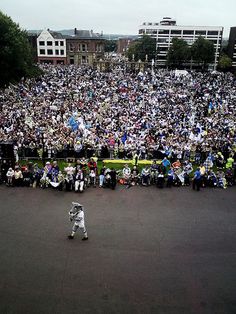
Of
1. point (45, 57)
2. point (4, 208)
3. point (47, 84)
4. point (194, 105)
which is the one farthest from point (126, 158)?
point (45, 57)

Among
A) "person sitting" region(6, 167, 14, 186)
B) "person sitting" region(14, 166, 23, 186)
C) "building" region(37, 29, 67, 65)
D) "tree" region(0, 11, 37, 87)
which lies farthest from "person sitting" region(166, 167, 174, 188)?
"building" region(37, 29, 67, 65)

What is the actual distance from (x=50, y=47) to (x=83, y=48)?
9.33 metres

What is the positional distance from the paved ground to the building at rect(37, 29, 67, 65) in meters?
72.9

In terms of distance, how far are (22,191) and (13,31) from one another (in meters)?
27.0

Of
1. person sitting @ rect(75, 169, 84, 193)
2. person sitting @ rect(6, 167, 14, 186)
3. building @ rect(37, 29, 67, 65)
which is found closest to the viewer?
person sitting @ rect(75, 169, 84, 193)

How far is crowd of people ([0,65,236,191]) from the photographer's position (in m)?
15.6

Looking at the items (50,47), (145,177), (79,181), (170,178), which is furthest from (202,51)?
(79,181)

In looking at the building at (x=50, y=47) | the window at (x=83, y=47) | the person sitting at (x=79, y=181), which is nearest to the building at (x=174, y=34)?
the window at (x=83, y=47)

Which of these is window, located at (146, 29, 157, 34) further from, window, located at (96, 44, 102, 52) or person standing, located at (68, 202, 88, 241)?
person standing, located at (68, 202, 88, 241)

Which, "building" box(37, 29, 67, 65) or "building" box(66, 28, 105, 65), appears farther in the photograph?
"building" box(66, 28, 105, 65)

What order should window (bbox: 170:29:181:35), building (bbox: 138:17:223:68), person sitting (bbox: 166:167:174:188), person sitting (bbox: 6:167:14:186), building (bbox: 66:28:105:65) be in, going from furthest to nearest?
window (bbox: 170:29:181:35) < building (bbox: 138:17:223:68) < building (bbox: 66:28:105:65) < person sitting (bbox: 166:167:174:188) < person sitting (bbox: 6:167:14:186)

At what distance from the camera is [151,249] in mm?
10078

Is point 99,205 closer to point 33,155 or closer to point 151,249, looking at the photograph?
point 151,249

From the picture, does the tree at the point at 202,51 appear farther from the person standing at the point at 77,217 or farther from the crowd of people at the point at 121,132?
the person standing at the point at 77,217
